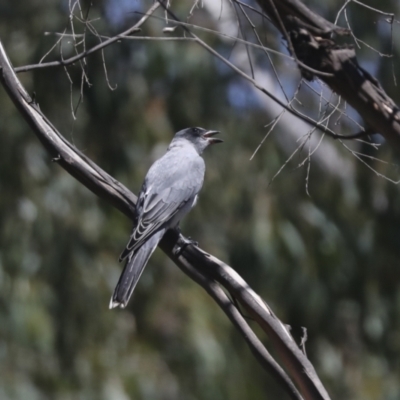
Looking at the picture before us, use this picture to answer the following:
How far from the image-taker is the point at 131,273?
3279 millimetres

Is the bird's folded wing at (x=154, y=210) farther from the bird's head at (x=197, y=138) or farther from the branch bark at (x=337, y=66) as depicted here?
the branch bark at (x=337, y=66)

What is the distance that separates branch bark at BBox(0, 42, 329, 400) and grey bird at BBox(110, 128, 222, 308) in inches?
23.0

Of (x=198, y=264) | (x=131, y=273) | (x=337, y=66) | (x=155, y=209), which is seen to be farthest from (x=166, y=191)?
(x=337, y=66)

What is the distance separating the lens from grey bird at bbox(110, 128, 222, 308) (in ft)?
10.8

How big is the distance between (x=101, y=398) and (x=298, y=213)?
2.12m

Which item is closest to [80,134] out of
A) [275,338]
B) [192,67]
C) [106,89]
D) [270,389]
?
[106,89]

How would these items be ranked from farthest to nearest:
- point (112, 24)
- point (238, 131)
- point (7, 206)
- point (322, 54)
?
1. point (238, 131)
2. point (7, 206)
3. point (112, 24)
4. point (322, 54)

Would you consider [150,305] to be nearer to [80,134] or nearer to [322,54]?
[80,134]

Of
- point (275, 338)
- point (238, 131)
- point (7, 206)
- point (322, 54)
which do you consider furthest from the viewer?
point (238, 131)

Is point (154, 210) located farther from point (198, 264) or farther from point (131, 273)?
point (198, 264)

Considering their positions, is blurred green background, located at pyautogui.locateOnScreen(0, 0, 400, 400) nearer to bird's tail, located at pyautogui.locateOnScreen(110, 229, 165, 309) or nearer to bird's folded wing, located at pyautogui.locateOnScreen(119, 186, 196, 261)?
bird's folded wing, located at pyautogui.locateOnScreen(119, 186, 196, 261)

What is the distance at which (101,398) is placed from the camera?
5.52 meters

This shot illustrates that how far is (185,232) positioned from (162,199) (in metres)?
2.61

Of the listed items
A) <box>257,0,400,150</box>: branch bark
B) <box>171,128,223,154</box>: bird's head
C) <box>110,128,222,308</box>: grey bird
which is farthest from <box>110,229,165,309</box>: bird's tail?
<box>257,0,400,150</box>: branch bark
